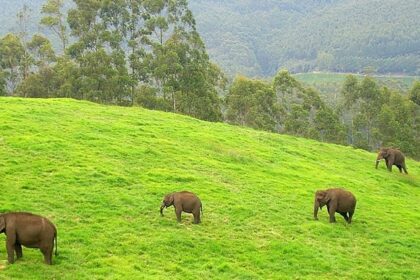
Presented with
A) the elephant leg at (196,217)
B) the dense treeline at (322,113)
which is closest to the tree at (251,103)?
the dense treeline at (322,113)

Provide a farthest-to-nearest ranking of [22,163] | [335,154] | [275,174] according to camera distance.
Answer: [335,154], [275,174], [22,163]

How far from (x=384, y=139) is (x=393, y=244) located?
56.5m

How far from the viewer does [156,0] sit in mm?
70812

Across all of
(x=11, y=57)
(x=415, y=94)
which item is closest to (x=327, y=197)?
(x=11, y=57)

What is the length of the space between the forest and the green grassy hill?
26.6m

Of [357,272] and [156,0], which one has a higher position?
[156,0]

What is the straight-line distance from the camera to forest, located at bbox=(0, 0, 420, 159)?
6369 centimetres

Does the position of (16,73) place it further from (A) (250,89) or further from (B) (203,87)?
(A) (250,89)

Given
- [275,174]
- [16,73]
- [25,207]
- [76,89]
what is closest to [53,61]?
[16,73]

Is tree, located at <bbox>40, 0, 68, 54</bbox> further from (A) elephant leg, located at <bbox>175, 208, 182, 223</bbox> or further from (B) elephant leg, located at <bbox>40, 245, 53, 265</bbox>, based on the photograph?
(B) elephant leg, located at <bbox>40, 245, 53, 265</bbox>

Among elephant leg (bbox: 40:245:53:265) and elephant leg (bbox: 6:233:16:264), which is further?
elephant leg (bbox: 40:245:53:265)

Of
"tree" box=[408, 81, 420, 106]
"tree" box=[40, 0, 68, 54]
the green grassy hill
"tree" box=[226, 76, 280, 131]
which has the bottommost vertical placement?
the green grassy hill

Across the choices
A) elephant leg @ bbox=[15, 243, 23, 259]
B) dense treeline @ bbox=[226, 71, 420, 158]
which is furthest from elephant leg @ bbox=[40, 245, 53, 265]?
dense treeline @ bbox=[226, 71, 420, 158]

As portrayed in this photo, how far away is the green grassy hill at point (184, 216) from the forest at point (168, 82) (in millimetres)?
26636
